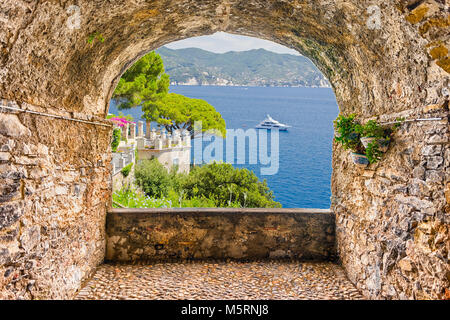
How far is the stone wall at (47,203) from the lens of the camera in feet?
7.03

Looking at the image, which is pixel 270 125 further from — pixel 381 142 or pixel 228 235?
pixel 381 142

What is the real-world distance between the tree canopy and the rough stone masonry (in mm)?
10954

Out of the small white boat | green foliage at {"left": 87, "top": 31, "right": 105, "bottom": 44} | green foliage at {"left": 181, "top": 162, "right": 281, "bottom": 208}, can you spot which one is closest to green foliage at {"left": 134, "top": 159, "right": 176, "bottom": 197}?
green foliage at {"left": 181, "top": 162, "right": 281, "bottom": 208}

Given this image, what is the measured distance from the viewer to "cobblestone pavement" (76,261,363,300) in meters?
3.31

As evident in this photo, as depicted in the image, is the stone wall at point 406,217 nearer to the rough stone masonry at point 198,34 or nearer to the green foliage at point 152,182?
the rough stone masonry at point 198,34

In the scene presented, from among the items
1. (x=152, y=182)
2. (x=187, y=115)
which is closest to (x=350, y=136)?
(x=152, y=182)

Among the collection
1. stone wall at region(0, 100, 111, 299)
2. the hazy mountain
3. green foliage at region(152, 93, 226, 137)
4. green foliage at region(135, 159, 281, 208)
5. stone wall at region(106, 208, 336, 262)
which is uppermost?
the hazy mountain

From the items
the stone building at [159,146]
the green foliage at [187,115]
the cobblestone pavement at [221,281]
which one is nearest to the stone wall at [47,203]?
the cobblestone pavement at [221,281]

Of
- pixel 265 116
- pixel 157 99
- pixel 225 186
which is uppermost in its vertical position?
pixel 265 116

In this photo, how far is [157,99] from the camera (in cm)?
1850

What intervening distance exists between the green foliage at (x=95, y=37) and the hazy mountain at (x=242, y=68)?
319 feet

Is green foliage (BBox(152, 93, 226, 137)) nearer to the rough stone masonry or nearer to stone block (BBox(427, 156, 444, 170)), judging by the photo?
the rough stone masonry

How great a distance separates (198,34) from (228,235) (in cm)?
262

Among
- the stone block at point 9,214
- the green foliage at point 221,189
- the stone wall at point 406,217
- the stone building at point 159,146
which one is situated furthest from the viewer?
the stone building at point 159,146
